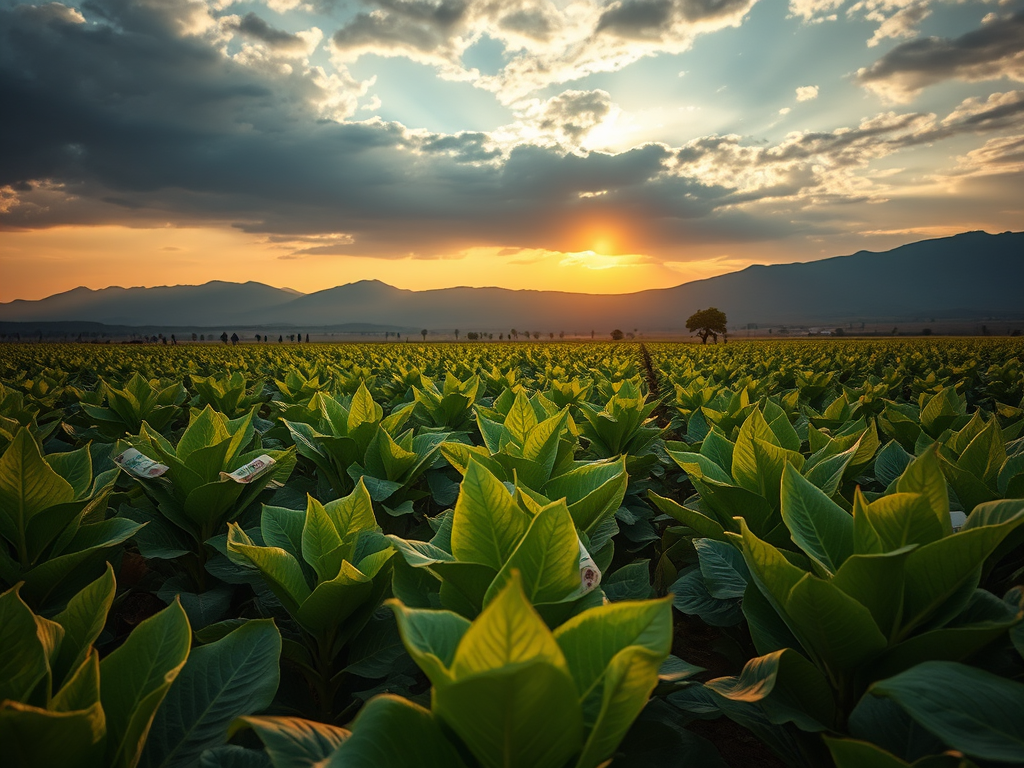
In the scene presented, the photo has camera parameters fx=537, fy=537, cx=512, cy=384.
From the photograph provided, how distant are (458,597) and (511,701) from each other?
563 mm

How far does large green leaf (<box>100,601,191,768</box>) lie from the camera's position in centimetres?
105

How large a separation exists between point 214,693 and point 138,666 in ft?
0.63

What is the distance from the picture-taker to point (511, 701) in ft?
2.58

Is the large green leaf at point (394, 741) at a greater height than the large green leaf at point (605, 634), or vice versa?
the large green leaf at point (605, 634)

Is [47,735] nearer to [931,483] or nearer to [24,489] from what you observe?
[24,489]

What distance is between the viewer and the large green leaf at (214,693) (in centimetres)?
114

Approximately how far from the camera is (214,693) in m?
1.22

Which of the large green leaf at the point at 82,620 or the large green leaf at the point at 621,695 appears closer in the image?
the large green leaf at the point at 621,695

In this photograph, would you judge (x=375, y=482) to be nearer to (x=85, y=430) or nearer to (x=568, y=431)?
(x=568, y=431)

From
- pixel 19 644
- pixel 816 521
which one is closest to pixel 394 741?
pixel 19 644

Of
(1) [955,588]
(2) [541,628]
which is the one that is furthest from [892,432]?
(2) [541,628]

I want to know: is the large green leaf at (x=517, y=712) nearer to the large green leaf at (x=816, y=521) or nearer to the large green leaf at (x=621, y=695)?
the large green leaf at (x=621, y=695)

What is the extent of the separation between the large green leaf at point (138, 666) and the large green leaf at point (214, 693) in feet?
0.37

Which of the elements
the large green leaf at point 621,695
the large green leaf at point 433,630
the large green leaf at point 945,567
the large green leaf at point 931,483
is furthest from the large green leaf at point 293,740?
the large green leaf at point 931,483
